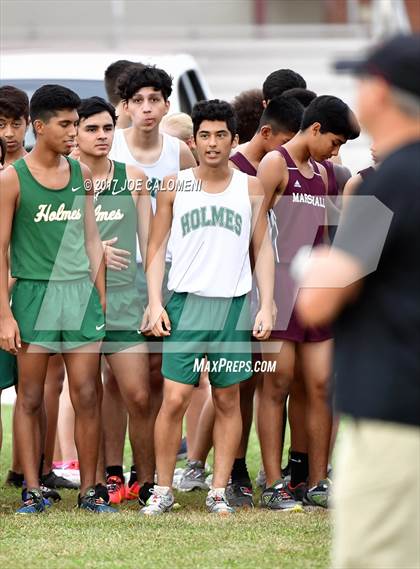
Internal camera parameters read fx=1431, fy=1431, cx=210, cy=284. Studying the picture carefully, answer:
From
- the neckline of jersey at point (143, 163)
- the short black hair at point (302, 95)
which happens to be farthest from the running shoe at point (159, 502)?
the short black hair at point (302, 95)

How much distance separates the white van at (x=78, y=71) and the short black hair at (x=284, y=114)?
1763 millimetres

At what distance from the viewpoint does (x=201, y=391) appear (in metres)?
8.96

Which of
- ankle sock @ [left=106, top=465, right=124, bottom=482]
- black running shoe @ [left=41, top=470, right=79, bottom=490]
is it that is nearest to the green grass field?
ankle sock @ [left=106, top=465, right=124, bottom=482]

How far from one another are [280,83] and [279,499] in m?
2.55

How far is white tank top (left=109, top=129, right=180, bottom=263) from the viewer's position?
7.65 m

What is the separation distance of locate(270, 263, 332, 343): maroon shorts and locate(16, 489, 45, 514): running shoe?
4.62 ft

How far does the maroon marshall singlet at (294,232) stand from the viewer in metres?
7.22

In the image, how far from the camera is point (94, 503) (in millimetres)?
6961

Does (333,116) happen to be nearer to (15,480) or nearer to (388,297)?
(15,480)

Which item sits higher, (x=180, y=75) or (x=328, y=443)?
(x=180, y=75)

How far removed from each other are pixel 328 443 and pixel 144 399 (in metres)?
0.96

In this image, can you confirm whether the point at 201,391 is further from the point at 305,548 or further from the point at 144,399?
the point at 305,548

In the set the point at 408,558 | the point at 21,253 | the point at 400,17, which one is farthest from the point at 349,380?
the point at 400,17

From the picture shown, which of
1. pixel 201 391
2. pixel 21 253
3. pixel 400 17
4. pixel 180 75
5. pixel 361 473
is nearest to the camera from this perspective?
pixel 361 473
